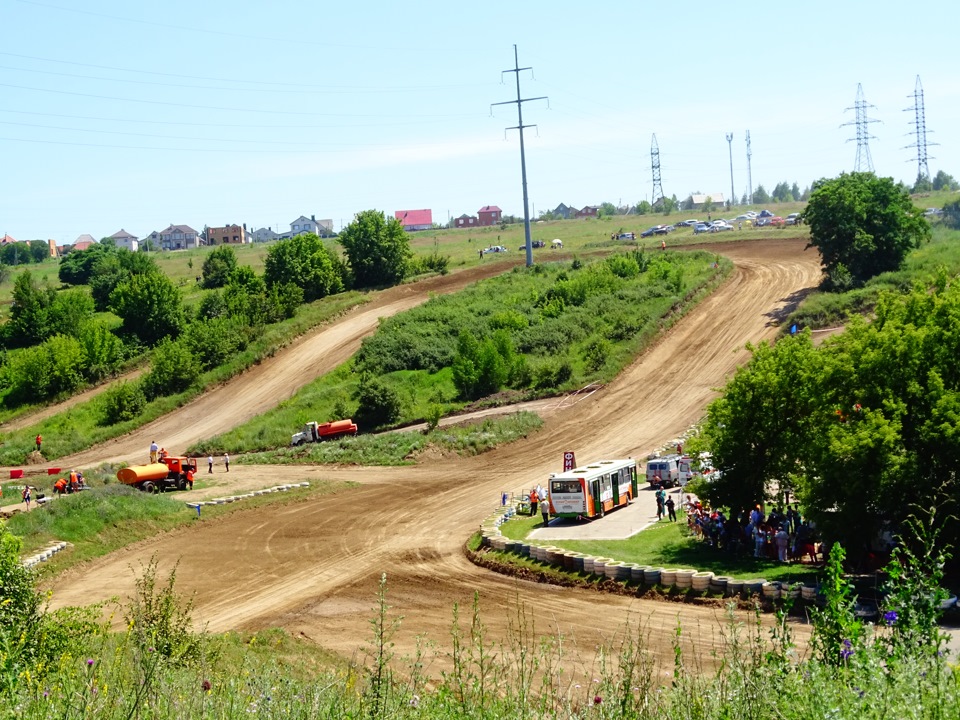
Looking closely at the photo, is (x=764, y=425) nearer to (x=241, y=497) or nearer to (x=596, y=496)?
(x=596, y=496)

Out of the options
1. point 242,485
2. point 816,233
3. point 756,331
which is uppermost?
point 816,233

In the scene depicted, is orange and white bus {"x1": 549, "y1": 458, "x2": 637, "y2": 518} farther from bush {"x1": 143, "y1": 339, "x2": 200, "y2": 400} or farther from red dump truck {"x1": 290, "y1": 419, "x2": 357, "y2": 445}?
bush {"x1": 143, "y1": 339, "x2": 200, "y2": 400}

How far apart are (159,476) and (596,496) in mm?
23992

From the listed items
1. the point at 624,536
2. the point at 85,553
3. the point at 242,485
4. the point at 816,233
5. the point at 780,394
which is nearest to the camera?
the point at 780,394

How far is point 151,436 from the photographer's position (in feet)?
227

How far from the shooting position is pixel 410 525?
4228cm

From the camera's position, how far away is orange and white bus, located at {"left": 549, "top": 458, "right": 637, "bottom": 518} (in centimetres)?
3825

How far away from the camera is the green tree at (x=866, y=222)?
71.7 metres

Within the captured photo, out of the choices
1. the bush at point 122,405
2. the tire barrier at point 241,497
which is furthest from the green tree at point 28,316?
the tire barrier at point 241,497

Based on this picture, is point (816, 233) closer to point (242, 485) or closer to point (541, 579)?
point (242, 485)

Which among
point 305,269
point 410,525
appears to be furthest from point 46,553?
point 305,269

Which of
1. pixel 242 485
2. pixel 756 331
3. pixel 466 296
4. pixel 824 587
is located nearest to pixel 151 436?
pixel 242 485

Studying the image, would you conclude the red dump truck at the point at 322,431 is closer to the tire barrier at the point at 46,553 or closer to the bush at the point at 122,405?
the bush at the point at 122,405

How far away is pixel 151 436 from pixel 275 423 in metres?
9.29
